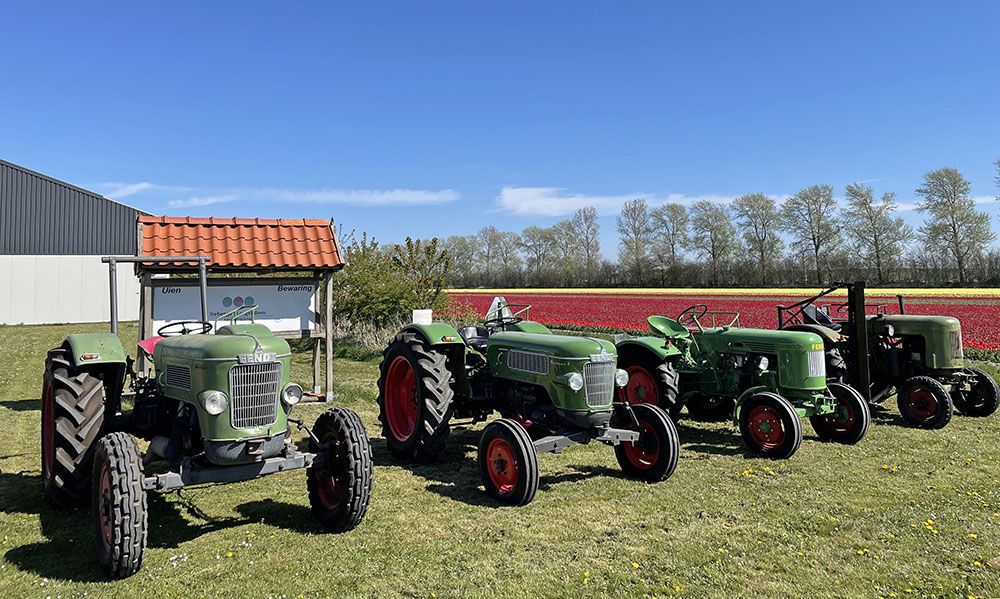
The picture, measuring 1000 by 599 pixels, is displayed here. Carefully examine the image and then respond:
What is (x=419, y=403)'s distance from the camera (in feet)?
19.7

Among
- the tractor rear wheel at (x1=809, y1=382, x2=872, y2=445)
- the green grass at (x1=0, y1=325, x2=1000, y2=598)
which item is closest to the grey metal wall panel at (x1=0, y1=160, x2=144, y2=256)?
the green grass at (x1=0, y1=325, x2=1000, y2=598)

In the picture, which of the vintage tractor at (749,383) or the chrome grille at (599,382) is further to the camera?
the vintage tractor at (749,383)

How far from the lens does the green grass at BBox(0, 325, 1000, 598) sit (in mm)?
3555

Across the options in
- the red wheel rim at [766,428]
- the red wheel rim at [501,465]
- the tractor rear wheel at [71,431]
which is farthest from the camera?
the red wheel rim at [766,428]

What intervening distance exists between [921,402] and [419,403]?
241 inches

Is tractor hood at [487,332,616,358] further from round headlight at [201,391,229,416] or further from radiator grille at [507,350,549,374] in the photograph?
round headlight at [201,391,229,416]

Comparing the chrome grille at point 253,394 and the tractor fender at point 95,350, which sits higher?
the tractor fender at point 95,350

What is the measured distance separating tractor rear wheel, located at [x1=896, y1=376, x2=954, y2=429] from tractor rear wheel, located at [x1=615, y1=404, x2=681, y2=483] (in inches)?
162

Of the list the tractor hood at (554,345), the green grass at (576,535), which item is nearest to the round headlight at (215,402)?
the green grass at (576,535)

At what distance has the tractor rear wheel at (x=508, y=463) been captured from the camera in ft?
15.7

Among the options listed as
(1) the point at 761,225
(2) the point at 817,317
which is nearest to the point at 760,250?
(1) the point at 761,225

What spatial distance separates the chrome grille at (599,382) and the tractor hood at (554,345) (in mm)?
109

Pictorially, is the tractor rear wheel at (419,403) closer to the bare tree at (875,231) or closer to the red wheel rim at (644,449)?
the red wheel rim at (644,449)

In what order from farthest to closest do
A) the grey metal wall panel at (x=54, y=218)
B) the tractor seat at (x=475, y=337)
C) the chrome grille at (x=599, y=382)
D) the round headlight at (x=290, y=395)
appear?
the grey metal wall panel at (x=54, y=218) < the tractor seat at (x=475, y=337) < the chrome grille at (x=599, y=382) < the round headlight at (x=290, y=395)
